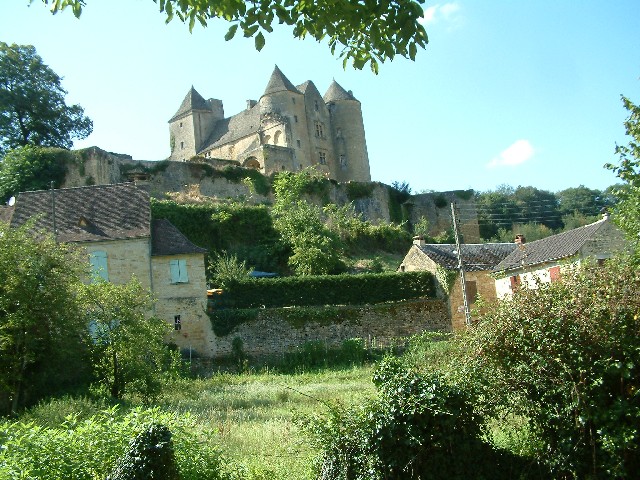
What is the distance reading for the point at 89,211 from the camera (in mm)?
29391

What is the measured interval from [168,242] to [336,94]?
41.1 meters

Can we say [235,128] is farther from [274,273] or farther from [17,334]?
[17,334]

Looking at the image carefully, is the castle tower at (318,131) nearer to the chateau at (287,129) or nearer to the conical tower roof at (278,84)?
the chateau at (287,129)

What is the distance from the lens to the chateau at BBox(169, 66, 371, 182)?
2350 inches

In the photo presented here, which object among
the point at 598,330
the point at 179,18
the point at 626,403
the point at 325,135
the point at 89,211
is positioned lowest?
the point at 626,403

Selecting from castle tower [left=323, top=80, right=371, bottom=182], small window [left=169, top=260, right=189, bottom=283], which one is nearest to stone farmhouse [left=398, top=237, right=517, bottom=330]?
small window [left=169, top=260, right=189, bottom=283]

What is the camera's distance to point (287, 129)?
59.1 m

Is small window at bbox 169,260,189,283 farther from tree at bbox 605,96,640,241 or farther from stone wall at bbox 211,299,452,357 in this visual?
tree at bbox 605,96,640,241

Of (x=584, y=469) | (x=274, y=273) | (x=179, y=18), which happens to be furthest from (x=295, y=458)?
(x=274, y=273)

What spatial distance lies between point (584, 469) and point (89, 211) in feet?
82.7

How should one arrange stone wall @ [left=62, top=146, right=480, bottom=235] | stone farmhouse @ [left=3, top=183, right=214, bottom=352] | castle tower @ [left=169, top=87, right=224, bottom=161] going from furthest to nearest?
castle tower @ [left=169, top=87, right=224, bottom=161] → stone wall @ [left=62, top=146, right=480, bottom=235] → stone farmhouse @ [left=3, top=183, right=214, bottom=352]

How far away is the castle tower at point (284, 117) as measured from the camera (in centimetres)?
5934

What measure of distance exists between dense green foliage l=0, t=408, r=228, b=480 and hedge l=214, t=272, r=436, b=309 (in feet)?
69.3

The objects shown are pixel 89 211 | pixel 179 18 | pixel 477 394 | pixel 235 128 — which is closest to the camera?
pixel 179 18
